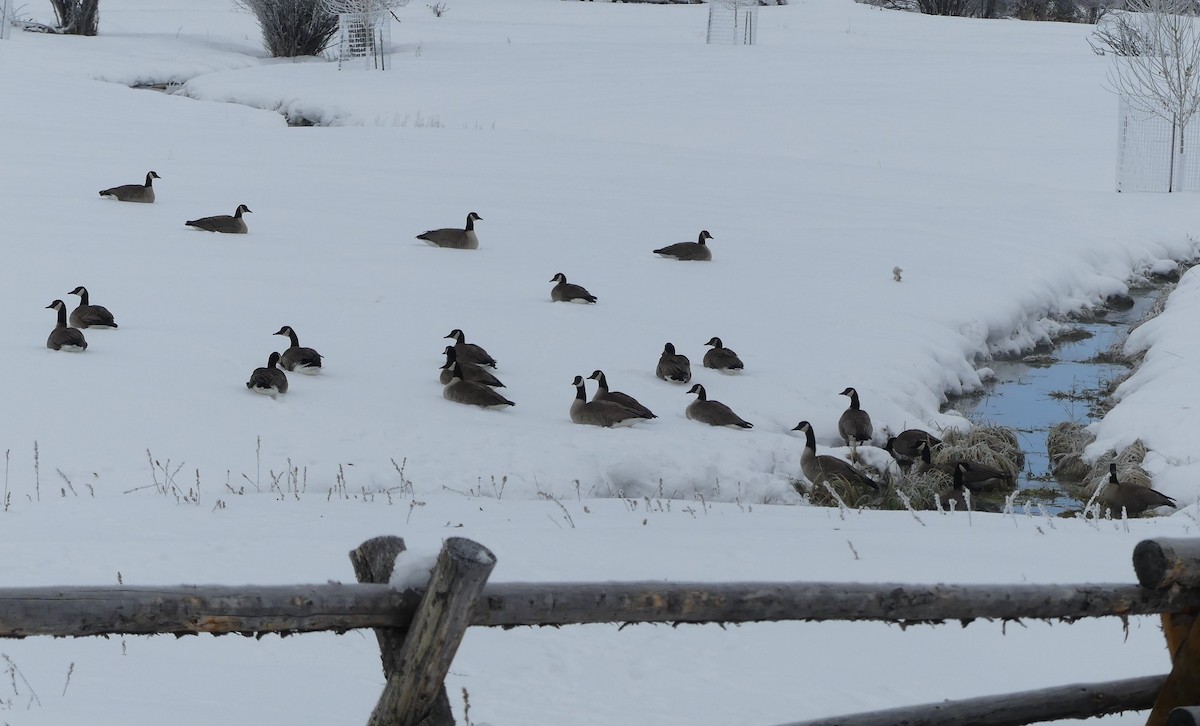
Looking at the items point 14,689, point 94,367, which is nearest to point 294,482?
point 94,367

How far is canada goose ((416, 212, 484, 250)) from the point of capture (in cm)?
1734

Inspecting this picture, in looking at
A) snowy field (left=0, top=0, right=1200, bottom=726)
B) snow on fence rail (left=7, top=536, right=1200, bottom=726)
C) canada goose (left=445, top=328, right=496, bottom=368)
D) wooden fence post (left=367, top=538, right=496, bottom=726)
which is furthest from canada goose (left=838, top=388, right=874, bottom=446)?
wooden fence post (left=367, top=538, right=496, bottom=726)

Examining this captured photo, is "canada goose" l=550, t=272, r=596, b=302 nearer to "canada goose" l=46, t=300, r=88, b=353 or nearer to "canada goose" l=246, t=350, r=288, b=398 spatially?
"canada goose" l=246, t=350, r=288, b=398

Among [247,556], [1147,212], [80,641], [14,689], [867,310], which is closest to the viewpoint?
[14,689]

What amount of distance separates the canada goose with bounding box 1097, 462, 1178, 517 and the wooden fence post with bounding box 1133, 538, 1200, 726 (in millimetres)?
6650

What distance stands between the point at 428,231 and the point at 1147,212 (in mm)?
13368

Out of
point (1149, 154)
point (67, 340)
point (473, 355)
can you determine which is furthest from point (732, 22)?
point (67, 340)

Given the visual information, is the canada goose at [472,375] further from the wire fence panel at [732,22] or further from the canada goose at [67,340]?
the wire fence panel at [732,22]

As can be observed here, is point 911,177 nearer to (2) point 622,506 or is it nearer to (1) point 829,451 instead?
(1) point 829,451

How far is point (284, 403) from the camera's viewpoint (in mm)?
11461

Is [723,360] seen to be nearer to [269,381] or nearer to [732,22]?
[269,381]

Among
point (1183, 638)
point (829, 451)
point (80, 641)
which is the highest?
point (1183, 638)

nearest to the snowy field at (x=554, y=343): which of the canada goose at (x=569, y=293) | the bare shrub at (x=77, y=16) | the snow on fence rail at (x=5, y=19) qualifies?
the canada goose at (x=569, y=293)

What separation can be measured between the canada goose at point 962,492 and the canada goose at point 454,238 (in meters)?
7.80
